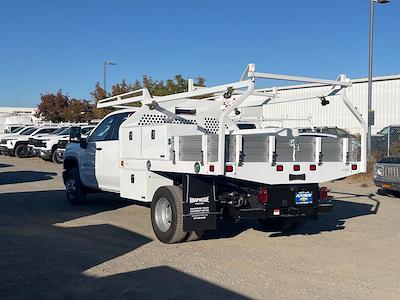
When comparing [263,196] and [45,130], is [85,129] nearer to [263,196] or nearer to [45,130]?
[45,130]

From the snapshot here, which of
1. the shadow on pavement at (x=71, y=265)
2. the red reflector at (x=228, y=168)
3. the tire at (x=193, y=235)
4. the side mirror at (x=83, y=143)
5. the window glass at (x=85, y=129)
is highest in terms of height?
the window glass at (x=85, y=129)

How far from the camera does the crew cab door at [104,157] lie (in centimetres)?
1043

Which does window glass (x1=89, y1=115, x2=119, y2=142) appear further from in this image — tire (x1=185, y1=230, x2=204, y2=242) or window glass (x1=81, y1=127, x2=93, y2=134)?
window glass (x1=81, y1=127, x2=93, y2=134)

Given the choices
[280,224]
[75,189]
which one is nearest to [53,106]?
[75,189]

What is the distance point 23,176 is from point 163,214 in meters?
12.7

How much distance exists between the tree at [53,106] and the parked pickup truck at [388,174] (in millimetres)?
43956

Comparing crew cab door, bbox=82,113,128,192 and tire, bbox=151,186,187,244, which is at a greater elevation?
crew cab door, bbox=82,113,128,192

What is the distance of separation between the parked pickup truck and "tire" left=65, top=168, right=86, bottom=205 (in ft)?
25.9

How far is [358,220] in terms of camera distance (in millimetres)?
10633

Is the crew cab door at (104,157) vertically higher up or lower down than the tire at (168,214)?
higher up

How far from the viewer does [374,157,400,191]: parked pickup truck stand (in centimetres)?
1384

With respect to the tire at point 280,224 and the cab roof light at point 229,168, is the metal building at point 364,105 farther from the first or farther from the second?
the cab roof light at point 229,168

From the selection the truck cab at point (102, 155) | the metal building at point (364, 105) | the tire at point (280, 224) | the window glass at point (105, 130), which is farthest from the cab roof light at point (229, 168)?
the metal building at point (364, 105)

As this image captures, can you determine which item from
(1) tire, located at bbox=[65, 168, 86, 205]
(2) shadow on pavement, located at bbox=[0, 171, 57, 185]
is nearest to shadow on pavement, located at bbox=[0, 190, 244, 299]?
(1) tire, located at bbox=[65, 168, 86, 205]
